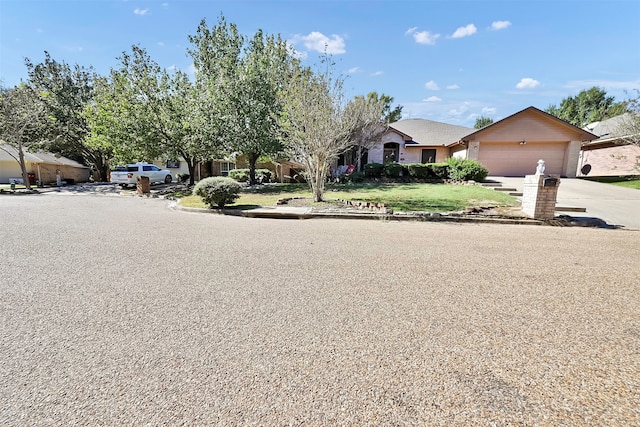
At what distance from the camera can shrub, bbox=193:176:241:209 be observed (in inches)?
406

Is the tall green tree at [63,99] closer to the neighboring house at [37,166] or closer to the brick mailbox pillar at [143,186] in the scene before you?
the neighboring house at [37,166]

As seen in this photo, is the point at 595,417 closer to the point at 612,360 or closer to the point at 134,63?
the point at 612,360

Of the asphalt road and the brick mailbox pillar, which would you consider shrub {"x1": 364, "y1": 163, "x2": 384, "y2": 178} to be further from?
the asphalt road

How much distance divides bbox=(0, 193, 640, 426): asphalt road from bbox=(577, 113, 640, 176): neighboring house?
21.2m

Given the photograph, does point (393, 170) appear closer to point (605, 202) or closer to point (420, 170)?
point (420, 170)

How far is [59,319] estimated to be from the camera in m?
2.93

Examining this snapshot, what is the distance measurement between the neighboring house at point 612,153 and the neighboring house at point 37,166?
40.8 metres

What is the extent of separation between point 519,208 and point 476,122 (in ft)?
184

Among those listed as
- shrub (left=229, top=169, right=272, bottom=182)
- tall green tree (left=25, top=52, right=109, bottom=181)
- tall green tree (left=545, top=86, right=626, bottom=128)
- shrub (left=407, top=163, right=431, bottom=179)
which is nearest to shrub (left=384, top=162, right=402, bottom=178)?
shrub (left=407, top=163, right=431, bottom=179)

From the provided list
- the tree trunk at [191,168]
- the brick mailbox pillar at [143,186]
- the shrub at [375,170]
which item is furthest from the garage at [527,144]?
the brick mailbox pillar at [143,186]

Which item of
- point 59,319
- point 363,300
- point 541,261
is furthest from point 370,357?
point 541,261

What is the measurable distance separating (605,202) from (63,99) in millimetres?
34744

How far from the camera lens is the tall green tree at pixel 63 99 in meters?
23.6

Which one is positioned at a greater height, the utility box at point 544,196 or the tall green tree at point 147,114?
the tall green tree at point 147,114
